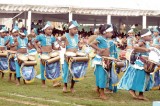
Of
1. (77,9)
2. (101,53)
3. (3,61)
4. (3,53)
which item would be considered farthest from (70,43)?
(77,9)

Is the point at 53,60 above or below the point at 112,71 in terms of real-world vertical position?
above

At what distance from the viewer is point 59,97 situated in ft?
33.5

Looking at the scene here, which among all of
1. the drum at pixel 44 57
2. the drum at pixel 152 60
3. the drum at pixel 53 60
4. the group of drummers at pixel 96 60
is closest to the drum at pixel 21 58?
the group of drummers at pixel 96 60

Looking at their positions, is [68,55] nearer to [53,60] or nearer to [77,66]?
[77,66]

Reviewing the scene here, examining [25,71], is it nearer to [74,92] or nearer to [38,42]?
[38,42]

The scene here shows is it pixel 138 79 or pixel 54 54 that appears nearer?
pixel 138 79

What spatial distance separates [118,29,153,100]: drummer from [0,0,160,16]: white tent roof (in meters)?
19.5

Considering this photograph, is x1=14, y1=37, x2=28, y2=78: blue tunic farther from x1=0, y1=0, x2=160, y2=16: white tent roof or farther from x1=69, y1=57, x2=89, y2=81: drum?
x1=0, y1=0, x2=160, y2=16: white tent roof

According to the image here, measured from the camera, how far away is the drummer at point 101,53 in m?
10.3

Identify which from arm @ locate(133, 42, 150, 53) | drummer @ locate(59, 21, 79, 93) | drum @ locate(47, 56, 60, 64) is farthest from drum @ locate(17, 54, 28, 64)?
arm @ locate(133, 42, 150, 53)

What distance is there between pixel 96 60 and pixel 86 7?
840 inches

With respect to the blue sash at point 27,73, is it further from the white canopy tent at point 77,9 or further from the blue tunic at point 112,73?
the white canopy tent at point 77,9

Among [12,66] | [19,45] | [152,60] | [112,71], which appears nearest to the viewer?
[152,60]

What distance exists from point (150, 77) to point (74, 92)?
201 cm
